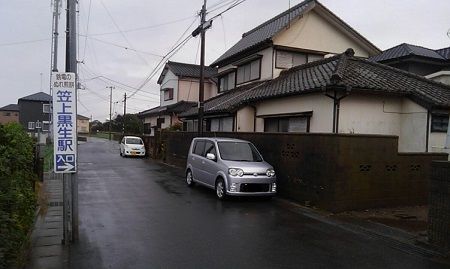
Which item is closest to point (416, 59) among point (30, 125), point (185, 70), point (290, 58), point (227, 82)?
point (290, 58)

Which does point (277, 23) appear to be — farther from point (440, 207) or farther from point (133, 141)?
point (440, 207)

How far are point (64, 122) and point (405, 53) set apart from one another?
20.5 metres

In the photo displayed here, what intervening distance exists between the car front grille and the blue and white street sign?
5.37 meters

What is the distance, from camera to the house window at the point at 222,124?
63.8 ft

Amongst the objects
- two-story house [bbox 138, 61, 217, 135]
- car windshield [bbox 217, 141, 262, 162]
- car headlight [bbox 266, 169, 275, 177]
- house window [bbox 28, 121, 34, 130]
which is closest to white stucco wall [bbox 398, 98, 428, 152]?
car windshield [bbox 217, 141, 262, 162]

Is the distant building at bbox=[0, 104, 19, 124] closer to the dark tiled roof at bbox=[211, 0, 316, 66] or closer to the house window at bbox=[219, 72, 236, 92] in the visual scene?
the house window at bbox=[219, 72, 236, 92]

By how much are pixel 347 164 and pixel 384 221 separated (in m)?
1.64

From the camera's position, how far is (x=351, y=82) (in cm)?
1292

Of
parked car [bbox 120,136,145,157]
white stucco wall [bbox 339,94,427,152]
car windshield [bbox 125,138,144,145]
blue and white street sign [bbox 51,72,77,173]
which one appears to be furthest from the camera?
car windshield [bbox 125,138,144,145]

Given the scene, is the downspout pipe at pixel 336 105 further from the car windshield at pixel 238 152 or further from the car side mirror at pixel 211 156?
the car side mirror at pixel 211 156

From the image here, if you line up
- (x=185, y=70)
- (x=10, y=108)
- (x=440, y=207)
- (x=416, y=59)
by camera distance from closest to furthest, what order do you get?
(x=440, y=207)
(x=416, y=59)
(x=185, y=70)
(x=10, y=108)

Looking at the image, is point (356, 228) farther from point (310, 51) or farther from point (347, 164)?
point (310, 51)

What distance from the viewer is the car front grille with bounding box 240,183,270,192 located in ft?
35.8

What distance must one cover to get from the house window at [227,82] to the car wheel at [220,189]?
13.8 meters
